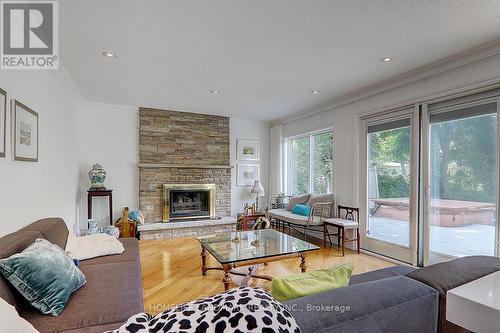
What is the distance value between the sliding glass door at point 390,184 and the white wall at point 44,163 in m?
3.94

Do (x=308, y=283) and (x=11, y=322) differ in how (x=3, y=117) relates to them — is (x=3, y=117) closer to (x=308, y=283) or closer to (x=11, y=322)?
(x=11, y=322)

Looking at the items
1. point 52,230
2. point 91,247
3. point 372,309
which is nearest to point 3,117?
point 52,230

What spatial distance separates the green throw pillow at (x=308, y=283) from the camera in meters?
1.02

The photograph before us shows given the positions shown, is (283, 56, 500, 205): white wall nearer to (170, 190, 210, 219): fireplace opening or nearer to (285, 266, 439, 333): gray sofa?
(170, 190, 210, 219): fireplace opening

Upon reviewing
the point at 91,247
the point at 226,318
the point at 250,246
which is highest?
the point at 226,318

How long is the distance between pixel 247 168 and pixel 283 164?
0.81 metres

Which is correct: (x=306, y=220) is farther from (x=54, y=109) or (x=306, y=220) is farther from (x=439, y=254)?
(x=54, y=109)

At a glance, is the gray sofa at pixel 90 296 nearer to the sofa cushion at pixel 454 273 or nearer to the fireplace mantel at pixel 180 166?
the sofa cushion at pixel 454 273

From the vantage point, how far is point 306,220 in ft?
13.3

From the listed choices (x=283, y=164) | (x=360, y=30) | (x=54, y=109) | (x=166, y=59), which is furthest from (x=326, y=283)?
(x=283, y=164)

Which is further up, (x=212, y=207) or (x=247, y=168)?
(x=247, y=168)

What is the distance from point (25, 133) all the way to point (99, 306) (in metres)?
1.63

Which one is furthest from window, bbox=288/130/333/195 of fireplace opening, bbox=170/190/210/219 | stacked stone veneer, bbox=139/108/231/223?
fireplace opening, bbox=170/190/210/219

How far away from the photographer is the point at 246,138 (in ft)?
19.0
